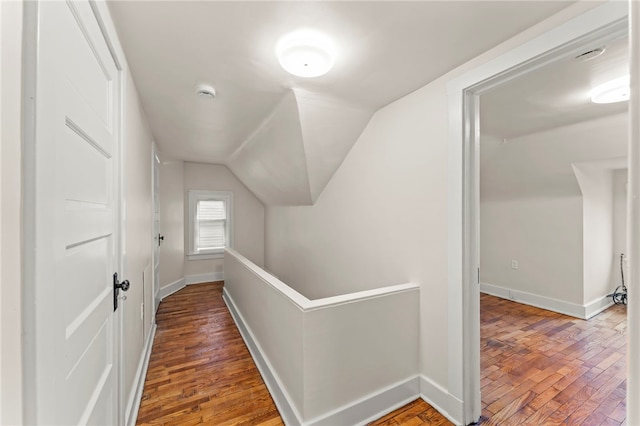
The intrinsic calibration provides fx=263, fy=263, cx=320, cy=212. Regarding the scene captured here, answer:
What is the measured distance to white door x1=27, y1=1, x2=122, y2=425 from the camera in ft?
1.89

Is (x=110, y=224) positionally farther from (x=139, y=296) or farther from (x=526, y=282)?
(x=526, y=282)

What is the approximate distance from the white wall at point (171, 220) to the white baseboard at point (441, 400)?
12.8ft

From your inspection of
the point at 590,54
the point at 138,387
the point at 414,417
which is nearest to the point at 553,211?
the point at 590,54

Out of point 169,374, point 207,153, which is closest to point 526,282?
point 169,374

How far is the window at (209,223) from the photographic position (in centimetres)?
482

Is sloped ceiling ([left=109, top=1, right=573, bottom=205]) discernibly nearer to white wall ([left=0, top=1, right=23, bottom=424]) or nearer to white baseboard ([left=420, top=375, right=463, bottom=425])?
white wall ([left=0, top=1, right=23, bottom=424])

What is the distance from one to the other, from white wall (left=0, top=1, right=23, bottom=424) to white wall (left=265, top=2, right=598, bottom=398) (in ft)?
6.05

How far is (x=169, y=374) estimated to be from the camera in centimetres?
213

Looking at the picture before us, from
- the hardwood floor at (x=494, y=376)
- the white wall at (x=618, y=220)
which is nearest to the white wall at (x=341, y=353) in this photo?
the hardwood floor at (x=494, y=376)

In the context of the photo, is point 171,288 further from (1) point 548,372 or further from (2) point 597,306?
(2) point 597,306

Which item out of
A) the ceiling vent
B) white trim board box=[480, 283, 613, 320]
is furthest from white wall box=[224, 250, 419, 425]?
white trim board box=[480, 283, 613, 320]

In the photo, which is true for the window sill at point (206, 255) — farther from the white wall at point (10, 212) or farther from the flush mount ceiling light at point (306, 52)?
the white wall at point (10, 212)

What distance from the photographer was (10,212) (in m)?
0.49

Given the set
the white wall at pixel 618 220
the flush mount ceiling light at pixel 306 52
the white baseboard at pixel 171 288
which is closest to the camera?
the flush mount ceiling light at pixel 306 52
